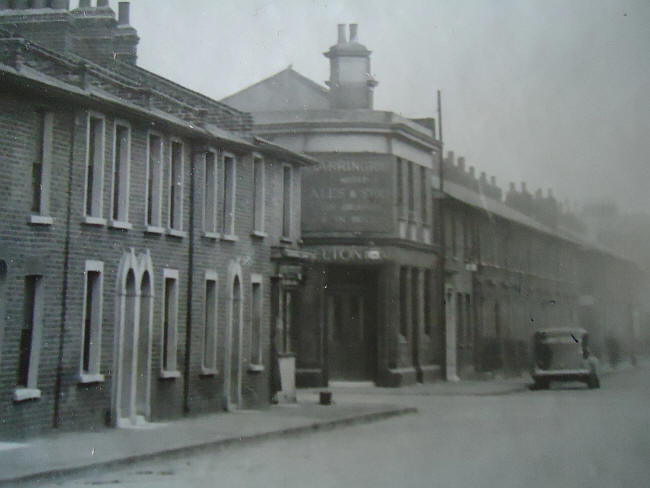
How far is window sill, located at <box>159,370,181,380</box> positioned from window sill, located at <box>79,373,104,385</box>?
2064mm

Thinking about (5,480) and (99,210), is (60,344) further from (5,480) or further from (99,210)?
(5,480)

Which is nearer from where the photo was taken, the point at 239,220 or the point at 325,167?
the point at 239,220

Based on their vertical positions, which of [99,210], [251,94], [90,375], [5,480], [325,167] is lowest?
[5,480]

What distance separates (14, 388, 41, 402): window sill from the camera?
16.0 metres

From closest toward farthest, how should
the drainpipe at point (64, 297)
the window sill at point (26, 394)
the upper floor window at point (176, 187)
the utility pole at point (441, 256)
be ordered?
the window sill at point (26, 394) < the drainpipe at point (64, 297) < the upper floor window at point (176, 187) < the utility pole at point (441, 256)

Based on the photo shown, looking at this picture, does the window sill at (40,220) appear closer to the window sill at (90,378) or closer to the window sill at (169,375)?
the window sill at (90,378)

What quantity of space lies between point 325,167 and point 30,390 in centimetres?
2003

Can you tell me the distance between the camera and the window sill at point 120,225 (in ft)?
60.8

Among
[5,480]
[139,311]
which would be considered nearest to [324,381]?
[139,311]

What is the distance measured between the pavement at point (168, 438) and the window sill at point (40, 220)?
339 centimetres

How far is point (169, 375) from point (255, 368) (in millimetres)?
4155

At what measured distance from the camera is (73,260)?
17516mm

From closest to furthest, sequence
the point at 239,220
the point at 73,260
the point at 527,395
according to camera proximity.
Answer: the point at 73,260 → the point at 239,220 → the point at 527,395

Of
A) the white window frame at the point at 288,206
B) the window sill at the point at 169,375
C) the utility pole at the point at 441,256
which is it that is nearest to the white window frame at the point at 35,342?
the window sill at the point at 169,375
